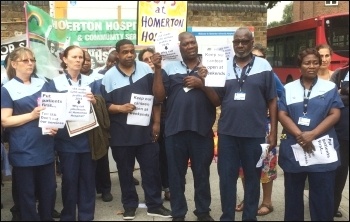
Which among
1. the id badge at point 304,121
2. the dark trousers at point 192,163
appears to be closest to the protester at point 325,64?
the id badge at point 304,121

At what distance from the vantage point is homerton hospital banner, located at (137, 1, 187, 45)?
288 inches

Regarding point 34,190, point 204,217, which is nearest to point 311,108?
point 204,217

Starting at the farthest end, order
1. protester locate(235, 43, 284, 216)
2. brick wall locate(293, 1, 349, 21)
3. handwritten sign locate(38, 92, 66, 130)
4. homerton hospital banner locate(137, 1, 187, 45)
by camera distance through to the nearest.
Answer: brick wall locate(293, 1, 349, 21) → homerton hospital banner locate(137, 1, 187, 45) → protester locate(235, 43, 284, 216) → handwritten sign locate(38, 92, 66, 130)

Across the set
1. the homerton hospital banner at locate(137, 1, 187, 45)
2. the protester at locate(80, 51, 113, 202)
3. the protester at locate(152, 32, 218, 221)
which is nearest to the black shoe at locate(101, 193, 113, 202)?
the protester at locate(80, 51, 113, 202)

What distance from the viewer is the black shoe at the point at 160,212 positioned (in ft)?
15.7

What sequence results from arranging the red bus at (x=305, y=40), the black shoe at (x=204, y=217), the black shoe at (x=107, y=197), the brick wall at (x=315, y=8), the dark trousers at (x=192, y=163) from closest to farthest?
the dark trousers at (x=192, y=163) → the black shoe at (x=204, y=217) → the black shoe at (x=107, y=197) → the red bus at (x=305, y=40) → the brick wall at (x=315, y=8)

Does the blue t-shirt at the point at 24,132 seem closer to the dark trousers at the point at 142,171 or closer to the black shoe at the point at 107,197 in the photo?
the dark trousers at the point at 142,171

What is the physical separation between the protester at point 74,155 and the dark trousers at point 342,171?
2478mm

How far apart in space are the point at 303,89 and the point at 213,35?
16.2 ft

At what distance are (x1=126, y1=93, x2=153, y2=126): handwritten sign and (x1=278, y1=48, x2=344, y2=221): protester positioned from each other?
1.37 m

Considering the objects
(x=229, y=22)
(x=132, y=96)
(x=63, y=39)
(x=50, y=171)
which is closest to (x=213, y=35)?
(x=229, y=22)

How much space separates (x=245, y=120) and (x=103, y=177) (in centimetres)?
225

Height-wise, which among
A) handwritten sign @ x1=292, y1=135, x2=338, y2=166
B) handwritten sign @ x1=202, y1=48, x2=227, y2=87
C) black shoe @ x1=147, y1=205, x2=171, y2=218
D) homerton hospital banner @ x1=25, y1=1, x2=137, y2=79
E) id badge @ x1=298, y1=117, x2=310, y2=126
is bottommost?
black shoe @ x1=147, y1=205, x2=171, y2=218

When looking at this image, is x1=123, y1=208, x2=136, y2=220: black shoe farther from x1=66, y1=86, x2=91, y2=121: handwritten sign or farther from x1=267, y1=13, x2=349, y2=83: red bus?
x1=267, y1=13, x2=349, y2=83: red bus
